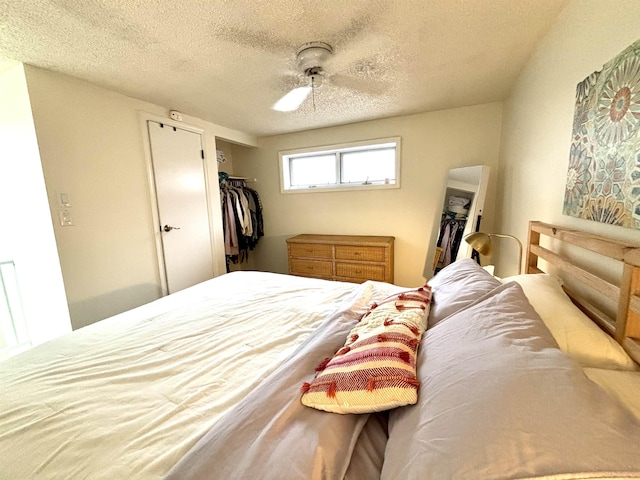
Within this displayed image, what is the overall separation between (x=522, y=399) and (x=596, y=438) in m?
0.10

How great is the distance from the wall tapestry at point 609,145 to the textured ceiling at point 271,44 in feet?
2.16

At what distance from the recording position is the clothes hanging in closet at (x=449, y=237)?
256 cm

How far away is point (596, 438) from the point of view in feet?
1.32

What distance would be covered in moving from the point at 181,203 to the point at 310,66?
1.92 m

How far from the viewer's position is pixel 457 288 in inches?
44.0

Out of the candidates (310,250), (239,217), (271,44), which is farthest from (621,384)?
(239,217)

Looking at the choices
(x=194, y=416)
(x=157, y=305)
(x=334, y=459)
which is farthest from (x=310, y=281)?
(x=334, y=459)

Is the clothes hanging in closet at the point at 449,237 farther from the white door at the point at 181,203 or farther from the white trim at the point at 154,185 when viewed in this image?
the white trim at the point at 154,185

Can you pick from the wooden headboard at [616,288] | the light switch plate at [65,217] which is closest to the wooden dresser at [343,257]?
the wooden headboard at [616,288]

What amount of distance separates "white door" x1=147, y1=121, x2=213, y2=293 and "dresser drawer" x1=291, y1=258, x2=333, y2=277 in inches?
41.9

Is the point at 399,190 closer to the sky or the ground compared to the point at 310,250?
closer to the sky

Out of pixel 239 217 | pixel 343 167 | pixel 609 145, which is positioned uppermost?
pixel 343 167

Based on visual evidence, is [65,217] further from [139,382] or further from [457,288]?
[457,288]

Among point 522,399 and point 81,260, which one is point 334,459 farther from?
point 81,260
